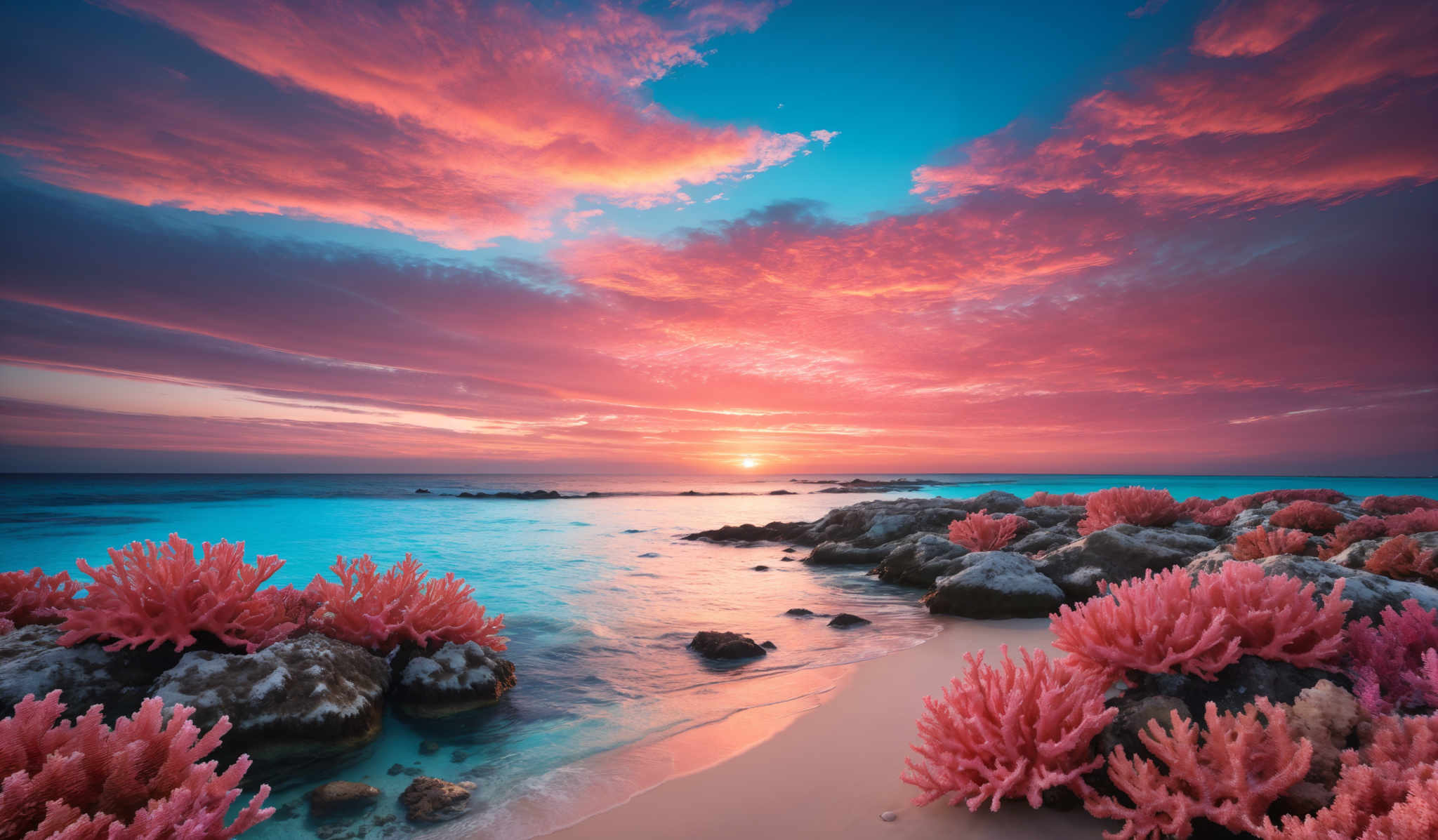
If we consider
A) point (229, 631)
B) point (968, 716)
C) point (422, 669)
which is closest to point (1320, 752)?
point (968, 716)

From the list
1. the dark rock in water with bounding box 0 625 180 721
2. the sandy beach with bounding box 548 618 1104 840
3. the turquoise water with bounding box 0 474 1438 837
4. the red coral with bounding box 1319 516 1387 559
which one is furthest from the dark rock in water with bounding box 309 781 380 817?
the red coral with bounding box 1319 516 1387 559

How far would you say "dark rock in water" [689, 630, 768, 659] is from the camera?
7.71m

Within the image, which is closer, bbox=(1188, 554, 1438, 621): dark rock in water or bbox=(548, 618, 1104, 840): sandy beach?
bbox=(548, 618, 1104, 840): sandy beach

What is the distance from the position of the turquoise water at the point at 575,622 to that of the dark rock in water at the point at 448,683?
19cm

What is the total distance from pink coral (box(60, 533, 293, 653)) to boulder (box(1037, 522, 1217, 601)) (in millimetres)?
10165

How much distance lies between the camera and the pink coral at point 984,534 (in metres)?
12.9

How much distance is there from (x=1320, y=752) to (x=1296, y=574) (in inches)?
84.4

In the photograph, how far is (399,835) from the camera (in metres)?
3.69

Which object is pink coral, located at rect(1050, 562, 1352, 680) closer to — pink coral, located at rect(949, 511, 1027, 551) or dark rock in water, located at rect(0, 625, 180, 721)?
dark rock in water, located at rect(0, 625, 180, 721)

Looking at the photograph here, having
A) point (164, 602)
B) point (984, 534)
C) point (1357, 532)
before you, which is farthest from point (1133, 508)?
point (164, 602)

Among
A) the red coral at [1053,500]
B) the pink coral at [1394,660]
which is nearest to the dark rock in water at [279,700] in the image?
the pink coral at [1394,660]

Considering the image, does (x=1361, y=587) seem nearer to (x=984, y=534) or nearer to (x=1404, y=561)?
(x=1404, y=561)

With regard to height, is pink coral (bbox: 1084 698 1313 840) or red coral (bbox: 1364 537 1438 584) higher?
red coral (bbox: 1364 537 1438 584)

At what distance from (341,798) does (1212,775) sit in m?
5.12
